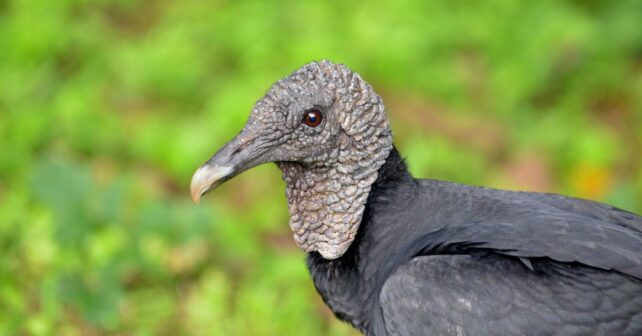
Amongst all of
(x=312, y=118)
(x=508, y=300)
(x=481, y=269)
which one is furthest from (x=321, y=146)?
(x=508, y=300)

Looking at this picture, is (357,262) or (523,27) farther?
(523,27)

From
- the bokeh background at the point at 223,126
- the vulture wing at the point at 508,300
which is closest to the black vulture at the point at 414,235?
the vulture wing at the point at 508,300

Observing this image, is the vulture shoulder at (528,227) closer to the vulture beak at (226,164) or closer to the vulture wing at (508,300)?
the vulture wing at (508,300)

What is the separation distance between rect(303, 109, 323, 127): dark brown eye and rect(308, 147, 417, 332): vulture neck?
304 millimetres

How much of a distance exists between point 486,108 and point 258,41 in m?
1.68

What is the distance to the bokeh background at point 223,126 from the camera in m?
5.04

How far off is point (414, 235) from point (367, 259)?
192mm

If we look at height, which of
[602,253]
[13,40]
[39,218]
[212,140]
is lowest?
[602,253]

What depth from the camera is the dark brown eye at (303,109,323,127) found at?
3486 millimetres

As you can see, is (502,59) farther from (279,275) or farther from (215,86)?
(279,275)

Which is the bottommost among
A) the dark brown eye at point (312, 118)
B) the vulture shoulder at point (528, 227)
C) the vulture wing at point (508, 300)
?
the vulture wing at point (508, 300)

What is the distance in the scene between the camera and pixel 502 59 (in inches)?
284

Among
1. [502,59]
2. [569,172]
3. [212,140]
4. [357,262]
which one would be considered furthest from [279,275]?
[502,59]

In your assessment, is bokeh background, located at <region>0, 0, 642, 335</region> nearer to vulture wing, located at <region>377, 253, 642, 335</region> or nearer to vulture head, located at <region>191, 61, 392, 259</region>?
vulture head, located at <region>191, 61, 392, 259</region>
